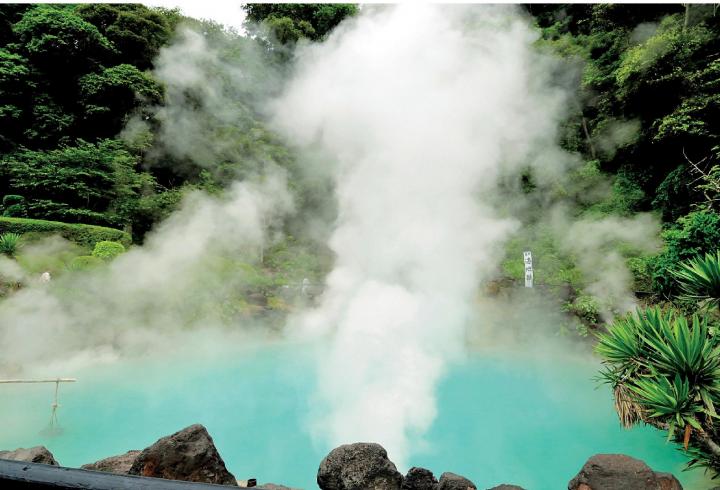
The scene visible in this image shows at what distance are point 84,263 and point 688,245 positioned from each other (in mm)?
12830

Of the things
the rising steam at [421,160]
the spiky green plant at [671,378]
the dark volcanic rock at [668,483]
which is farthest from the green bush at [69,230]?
the dark volcanic rock at [668,483]

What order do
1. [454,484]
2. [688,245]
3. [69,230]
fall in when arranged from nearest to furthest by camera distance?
[454,484], [688,245], [69,230]

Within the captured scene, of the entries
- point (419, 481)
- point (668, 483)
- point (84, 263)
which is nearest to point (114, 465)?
point (419, 481)

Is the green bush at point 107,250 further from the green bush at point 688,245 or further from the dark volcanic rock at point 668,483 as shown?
the green bush at point 688,245

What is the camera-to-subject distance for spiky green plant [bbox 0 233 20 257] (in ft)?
29.4

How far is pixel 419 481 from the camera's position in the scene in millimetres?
2814

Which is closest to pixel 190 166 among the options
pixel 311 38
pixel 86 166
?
pixel 86 166

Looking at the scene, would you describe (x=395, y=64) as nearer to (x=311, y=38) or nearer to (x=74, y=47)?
(x=311, y=38)

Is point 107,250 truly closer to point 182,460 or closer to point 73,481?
point 182,460

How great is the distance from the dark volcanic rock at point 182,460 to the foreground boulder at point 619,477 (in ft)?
9.29

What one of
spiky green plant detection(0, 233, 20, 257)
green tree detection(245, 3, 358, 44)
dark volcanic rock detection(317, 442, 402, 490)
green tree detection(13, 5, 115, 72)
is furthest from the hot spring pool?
green tree detection(245, 3, 358, 44)

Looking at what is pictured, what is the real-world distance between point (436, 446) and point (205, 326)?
671 cm

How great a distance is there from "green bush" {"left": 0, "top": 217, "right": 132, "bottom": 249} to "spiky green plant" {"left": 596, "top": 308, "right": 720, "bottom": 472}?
12.6 m

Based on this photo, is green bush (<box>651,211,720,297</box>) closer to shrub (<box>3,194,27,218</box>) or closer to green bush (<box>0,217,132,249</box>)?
green bush (<box>0,217,132,249</box>)
